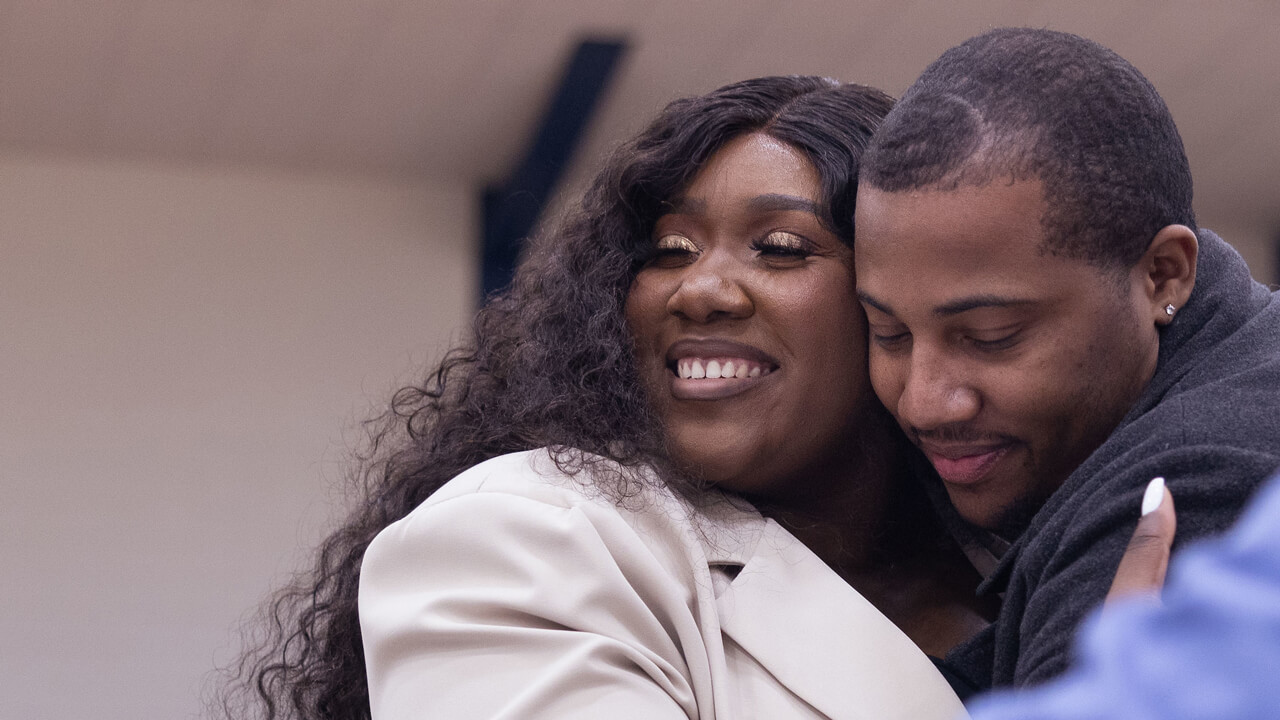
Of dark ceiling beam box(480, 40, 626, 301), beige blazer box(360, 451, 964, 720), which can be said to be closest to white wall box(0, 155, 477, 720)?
dark ceiling beam box(480, 40, 626, 301)

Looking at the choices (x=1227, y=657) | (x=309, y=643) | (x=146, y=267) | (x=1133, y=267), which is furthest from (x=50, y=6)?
(x=1227, y=657)

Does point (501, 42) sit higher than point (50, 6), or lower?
lower

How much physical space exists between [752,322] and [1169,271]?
1.99ft

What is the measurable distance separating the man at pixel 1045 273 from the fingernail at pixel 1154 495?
0.15 metres

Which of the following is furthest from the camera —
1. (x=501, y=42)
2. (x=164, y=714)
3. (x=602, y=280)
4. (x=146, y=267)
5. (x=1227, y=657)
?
(x=146, y=267)

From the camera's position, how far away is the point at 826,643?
1545 mm

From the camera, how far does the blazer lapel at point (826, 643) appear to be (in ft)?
4.86

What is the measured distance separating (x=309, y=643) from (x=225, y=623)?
13.3 ft

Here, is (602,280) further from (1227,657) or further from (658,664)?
(1227,657)

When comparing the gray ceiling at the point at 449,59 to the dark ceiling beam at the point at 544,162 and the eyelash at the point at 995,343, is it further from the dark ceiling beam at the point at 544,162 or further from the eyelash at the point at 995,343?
the eyelash at the point at 995,343

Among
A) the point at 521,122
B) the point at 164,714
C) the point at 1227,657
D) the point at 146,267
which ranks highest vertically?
the point at 1227,657

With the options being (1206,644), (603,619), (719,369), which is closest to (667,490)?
(719,369)

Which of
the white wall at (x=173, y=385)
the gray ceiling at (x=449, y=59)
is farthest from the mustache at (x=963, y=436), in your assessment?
the white wall at (x=173, y=385)

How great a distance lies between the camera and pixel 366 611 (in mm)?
1430
